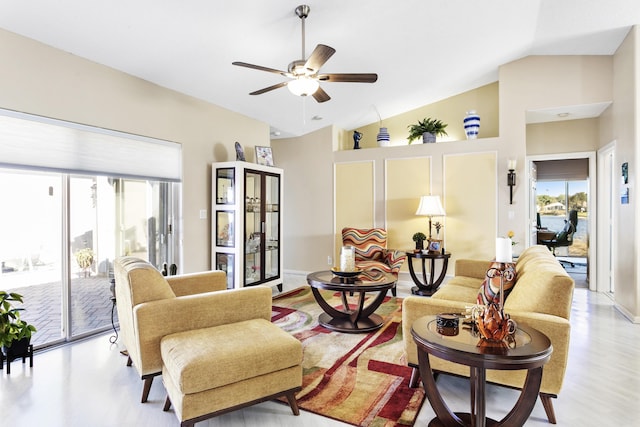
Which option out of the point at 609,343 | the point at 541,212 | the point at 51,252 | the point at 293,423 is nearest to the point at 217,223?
the point at 51,252

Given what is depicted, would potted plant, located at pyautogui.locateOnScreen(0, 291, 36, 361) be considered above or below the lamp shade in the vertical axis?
below

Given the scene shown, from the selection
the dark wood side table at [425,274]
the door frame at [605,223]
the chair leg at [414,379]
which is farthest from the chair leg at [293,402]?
the door frame at [605,223]

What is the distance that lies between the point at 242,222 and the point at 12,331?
231 centimetres

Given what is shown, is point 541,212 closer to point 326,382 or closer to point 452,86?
point 452,86

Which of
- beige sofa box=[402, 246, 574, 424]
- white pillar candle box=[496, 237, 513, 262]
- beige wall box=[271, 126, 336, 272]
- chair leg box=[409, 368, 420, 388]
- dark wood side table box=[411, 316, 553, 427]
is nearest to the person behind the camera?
dark wood side table box=[411, 316, 553, 427]

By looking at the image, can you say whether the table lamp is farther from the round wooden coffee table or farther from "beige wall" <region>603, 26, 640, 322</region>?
"beige wall" <region>603, 26, 640, 322</region>

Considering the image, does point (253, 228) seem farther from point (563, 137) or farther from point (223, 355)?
point (563, 137)

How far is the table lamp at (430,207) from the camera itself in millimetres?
4992

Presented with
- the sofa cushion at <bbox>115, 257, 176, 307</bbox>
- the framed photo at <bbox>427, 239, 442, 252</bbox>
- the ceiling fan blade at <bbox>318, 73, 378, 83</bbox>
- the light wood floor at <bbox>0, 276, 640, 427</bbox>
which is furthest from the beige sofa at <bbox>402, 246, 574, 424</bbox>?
the framed photo at <bbox>427, 239, 442, 252</bbox>

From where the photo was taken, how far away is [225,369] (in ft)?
5.94

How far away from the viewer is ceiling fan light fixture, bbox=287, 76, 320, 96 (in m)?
2.78

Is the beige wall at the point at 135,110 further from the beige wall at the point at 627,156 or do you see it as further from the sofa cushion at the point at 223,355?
the beige wall at the point at 627,156

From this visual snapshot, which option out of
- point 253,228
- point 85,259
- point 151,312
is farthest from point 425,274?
point 85,259

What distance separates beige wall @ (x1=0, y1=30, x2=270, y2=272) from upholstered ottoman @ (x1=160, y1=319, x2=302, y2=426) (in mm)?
2273
